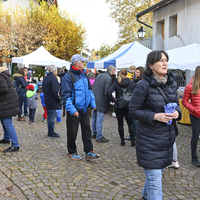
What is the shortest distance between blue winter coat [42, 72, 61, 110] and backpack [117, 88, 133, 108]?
1770 millimetres

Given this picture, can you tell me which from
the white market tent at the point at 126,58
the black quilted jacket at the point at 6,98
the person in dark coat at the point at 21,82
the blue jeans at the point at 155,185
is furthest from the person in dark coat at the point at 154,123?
the white market tent at the point at 126,58

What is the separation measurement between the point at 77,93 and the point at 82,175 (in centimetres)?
144

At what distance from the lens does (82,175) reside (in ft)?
13.2

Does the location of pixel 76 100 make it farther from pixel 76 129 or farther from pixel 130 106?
pixel 130 106

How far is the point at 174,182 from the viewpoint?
388 centimetres

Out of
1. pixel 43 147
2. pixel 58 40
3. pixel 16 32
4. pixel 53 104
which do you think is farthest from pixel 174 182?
pixel 58 40

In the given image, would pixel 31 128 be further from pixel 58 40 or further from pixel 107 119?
pixel 58 40

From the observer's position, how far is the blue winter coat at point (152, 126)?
253 cm

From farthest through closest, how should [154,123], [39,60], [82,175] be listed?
[39,60]
[82,175]
[154,123]

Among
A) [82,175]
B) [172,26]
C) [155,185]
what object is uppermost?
[172,26]

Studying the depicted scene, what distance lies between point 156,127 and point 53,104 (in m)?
4.29

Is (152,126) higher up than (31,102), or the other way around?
(152,126)

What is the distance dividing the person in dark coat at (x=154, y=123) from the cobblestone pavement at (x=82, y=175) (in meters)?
0.97

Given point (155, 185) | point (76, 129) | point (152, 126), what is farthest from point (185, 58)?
point (155, 185)
